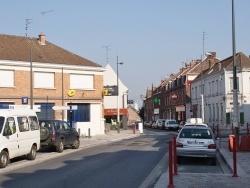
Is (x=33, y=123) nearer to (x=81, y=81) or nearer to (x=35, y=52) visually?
(x=81, y=81)

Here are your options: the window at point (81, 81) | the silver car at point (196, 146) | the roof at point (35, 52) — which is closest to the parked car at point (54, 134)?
the silver car at point (196, 146)

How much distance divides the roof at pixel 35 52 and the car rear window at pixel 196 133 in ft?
79.8

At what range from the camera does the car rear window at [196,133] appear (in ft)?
56.4

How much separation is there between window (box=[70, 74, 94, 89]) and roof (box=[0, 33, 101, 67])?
124 cm

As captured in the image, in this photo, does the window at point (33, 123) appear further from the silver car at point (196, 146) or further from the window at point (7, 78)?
the window at point (7, 78)

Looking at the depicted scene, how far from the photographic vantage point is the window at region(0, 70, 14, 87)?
123ft

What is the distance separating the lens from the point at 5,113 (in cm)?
1738

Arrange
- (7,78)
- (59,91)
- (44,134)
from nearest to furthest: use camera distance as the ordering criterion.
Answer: (44,134) → (7,78) → (59,91)

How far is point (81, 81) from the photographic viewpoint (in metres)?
42.3

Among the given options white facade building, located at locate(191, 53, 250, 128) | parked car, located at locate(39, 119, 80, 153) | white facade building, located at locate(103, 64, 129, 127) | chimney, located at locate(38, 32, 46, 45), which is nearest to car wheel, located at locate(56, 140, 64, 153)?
parked car, located at locate(39, 119, 80, 153)

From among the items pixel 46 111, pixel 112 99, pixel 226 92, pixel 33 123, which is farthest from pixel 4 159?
pixel 112 99

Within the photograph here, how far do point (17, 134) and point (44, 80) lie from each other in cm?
2268

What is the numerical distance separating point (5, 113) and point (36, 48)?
2664cm

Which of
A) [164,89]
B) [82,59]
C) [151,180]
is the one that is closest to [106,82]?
[82,59]
